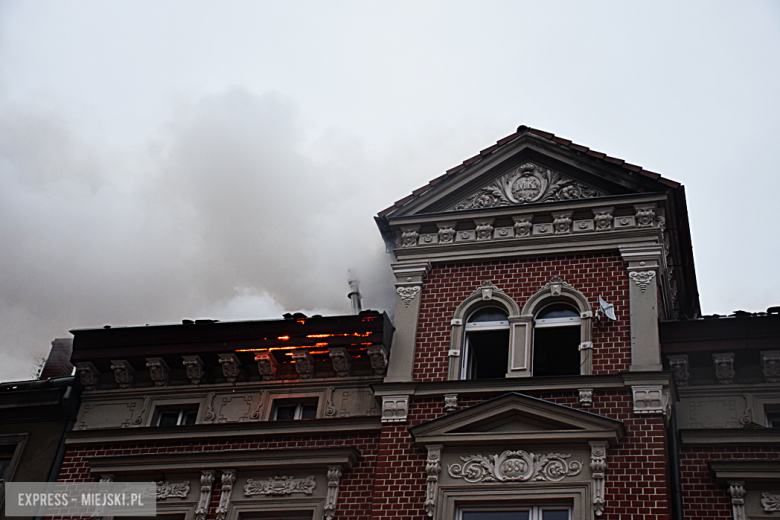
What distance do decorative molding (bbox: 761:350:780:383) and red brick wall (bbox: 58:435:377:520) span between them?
7.67m

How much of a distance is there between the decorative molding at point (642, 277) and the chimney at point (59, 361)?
15.5 meters

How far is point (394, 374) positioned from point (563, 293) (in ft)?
12.6

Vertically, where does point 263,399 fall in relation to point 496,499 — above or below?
above

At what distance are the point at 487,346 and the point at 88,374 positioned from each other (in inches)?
367

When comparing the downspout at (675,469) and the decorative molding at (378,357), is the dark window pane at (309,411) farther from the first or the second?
the downspout at (675,469)

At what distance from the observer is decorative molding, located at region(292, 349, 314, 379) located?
20266 millimetres

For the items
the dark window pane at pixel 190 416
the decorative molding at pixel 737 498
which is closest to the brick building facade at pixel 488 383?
the decorative molding at pixel 737 498

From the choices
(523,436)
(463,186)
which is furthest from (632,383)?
(463,186)

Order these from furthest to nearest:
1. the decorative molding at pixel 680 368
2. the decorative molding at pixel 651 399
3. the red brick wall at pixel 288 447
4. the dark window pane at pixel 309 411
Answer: the dark window pane at pixel 309 411 < the decorative molding at pixel 680 368 < the red brick wall at pixel 288 447 < the decorative molding at pixel 651 399

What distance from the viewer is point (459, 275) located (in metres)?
20.2

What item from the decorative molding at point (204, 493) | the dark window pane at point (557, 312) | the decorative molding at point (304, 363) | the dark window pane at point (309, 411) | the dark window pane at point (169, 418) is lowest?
the decorative molding at point (204, 493)

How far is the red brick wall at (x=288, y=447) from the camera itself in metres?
17.9

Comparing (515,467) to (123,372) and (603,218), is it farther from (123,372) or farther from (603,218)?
(123,372)

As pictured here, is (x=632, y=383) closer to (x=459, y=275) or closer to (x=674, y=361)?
(x=674, y=361)
